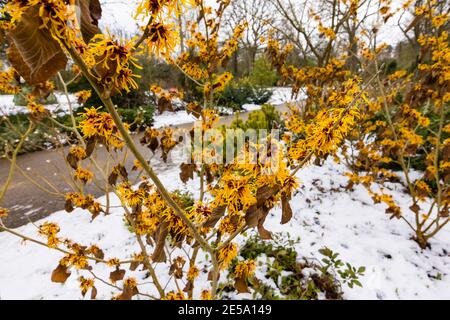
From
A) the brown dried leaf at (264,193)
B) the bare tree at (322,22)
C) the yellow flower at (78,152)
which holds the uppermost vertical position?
the bare tree at (322,22)

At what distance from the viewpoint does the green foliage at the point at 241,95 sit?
1481cm

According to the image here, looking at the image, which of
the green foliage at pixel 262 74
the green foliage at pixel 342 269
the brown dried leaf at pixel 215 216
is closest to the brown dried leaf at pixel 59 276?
the brown dried leaf at pixel 215 216

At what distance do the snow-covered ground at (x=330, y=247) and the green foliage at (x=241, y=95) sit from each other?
1082 centimetres

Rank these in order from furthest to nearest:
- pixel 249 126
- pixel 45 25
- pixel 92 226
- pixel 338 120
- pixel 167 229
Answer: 1. pixel 249 126
2. pixel 92 226
3. pixel 167 229
4. pixel 338 120
5. pixel 45 25

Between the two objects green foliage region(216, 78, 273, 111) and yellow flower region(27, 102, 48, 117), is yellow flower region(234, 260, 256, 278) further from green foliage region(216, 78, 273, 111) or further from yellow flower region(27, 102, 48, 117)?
green foliage region(216, 78, 273, 111)

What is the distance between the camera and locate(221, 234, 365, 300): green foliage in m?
2.52

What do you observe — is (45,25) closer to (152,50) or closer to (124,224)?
(152,50)

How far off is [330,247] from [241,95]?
550 inches

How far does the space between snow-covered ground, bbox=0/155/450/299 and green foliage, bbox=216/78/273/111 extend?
1082 centimetres

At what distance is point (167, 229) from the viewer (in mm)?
1157

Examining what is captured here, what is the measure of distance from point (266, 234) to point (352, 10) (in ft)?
12.2

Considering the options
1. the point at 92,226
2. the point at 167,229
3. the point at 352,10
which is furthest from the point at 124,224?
the point at 352,10

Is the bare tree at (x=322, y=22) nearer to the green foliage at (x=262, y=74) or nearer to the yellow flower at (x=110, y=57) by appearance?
the yellow flower at (x=110, y=57)

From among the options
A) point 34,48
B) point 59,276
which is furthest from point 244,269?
point 34,48
